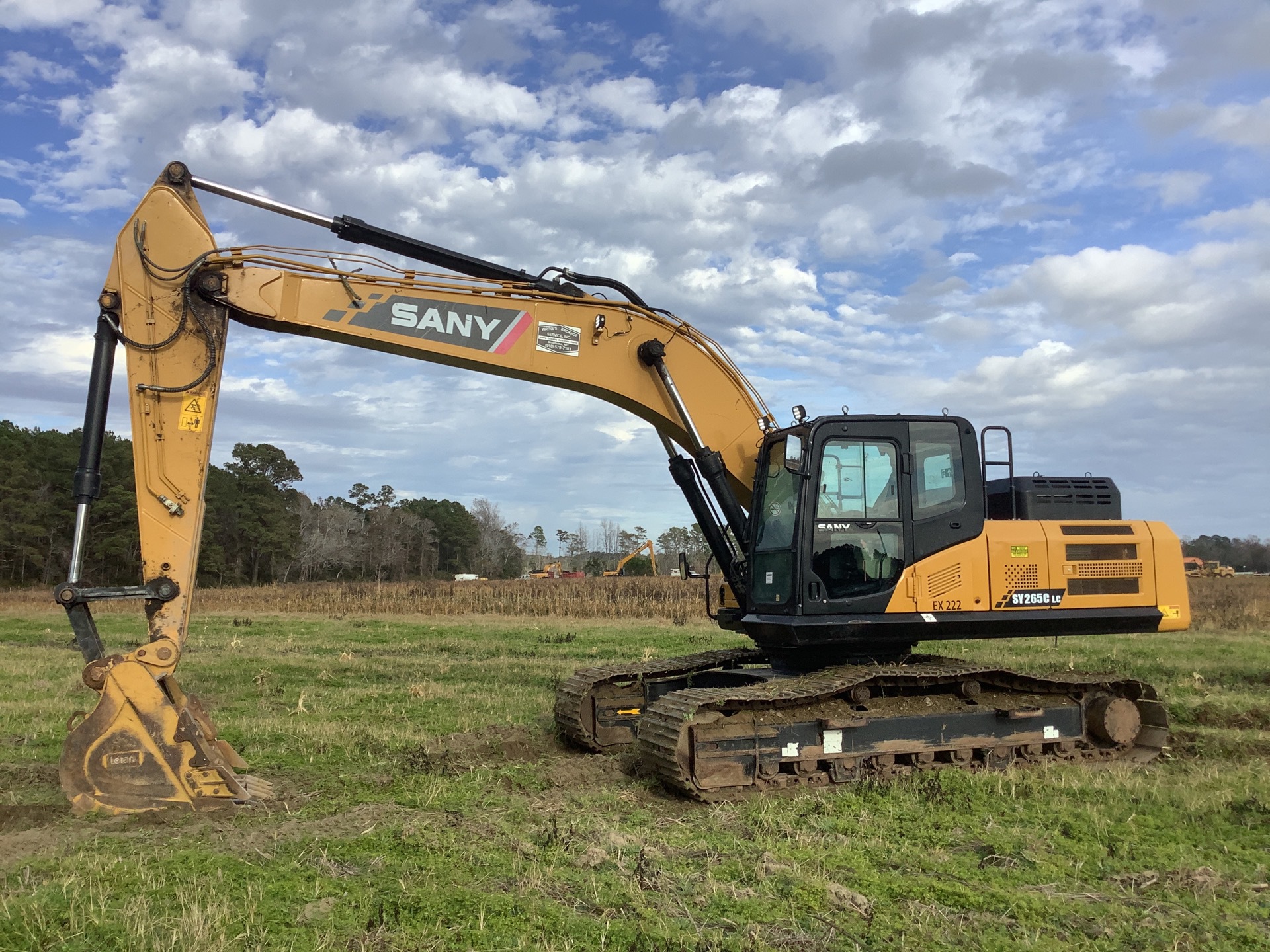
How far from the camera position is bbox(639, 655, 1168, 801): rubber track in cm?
727

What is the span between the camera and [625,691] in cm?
944

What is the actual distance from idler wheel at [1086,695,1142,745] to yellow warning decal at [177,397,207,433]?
330 inches

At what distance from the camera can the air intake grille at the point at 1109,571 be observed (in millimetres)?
8656

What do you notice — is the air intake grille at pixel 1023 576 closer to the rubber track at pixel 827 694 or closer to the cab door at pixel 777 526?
the rubber track at pixel 827 694

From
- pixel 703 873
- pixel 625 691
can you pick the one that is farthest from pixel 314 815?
pixel 625 691

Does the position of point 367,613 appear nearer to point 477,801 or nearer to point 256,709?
point 256,709

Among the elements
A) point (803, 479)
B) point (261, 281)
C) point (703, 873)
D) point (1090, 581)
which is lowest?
point (703, 873)

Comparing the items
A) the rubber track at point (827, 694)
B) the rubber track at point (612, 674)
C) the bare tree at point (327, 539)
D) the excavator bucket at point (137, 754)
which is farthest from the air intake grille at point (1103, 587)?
the bare tree at point (327, 539)

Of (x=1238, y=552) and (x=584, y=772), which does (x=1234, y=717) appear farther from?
(x=1238, y=552)

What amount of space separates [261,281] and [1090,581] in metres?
7.76

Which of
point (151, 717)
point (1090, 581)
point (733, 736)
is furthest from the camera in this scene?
point (1090, 581)

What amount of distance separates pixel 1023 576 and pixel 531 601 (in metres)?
22.0

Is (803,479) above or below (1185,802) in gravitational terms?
above

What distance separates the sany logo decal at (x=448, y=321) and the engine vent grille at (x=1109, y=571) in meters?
5.56
